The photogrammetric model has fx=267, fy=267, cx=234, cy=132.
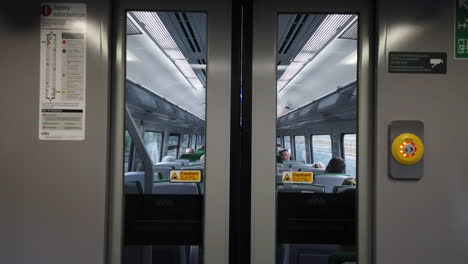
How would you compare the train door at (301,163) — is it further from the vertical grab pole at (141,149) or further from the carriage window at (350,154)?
the vertical grab pole at (141,149)

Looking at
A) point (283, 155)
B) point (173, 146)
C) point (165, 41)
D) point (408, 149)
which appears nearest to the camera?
point (408, 149)

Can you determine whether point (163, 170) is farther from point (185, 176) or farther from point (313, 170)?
point (313, 170)

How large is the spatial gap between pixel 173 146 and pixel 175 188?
253mm

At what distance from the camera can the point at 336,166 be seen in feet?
Answer: 5.36

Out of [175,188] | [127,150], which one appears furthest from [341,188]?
[127,150]

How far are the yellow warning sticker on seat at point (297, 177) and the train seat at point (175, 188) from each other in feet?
1.74

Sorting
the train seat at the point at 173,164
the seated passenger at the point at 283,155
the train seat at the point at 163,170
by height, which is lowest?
the train seat at the point at 163,170

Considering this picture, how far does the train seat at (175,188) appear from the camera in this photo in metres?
1.56

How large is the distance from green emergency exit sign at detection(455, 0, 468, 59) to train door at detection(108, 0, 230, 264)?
4.11ft

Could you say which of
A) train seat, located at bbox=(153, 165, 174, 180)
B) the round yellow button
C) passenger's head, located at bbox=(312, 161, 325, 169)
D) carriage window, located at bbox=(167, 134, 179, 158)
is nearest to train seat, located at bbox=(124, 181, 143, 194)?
train seat, located at bbox=(153, 165, 174, 180)

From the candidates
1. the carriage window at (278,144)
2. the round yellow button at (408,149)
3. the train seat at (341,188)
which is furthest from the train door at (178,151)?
the round yellow button at (408,149)

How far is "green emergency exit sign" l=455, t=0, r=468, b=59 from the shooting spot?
1.45m

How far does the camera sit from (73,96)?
1.46 meters

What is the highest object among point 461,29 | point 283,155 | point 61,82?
point 461,29
